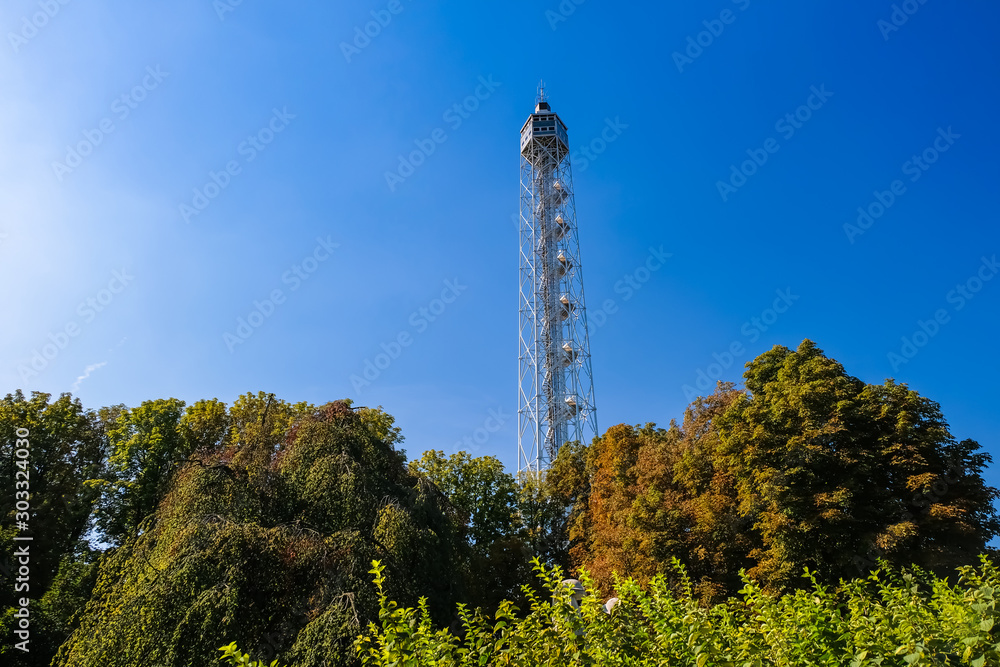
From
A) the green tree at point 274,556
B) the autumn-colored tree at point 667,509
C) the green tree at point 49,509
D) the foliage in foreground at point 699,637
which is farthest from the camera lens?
the autumn-colored tree at point 667,509

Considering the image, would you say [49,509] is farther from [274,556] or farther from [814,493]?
[814,493]

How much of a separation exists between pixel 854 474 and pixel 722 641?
49.8 ft

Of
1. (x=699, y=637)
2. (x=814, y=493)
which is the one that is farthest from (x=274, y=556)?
(x=814, y=493)

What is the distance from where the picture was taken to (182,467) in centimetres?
1355

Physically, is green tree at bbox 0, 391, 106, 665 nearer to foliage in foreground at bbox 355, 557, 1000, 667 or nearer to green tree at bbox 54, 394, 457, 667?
green tree at bbox 54, 394, 457, 667

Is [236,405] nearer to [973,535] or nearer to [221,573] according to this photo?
[221,573]

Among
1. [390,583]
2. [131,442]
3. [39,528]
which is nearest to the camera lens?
[390,583]

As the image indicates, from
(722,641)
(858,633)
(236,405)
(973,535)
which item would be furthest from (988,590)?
(236,405)

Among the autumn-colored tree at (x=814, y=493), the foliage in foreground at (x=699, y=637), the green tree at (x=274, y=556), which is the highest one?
the autumn-colored tree at (x=814, y=493)

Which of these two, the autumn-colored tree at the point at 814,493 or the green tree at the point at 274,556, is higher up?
the autumn-colored tree at the point at 814,493

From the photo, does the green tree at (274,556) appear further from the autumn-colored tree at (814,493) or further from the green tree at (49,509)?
the autumn-colored tree at (814,493)

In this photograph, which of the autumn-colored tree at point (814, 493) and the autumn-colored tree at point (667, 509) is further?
the autumn-colored tree at point (667, 509)

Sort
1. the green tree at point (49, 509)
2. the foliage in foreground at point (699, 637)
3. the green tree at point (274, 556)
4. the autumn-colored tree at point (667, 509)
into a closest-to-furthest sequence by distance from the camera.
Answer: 1. the foliage in foreground at point (699, 637)
2. the green tree at point (274, 556)
3. the green tree at point (49, 509)
4. the autumn-colored tree at point (667, 509)

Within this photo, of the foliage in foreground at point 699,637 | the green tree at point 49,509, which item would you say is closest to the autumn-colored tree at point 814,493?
the foliage in foreground at point 699,637
